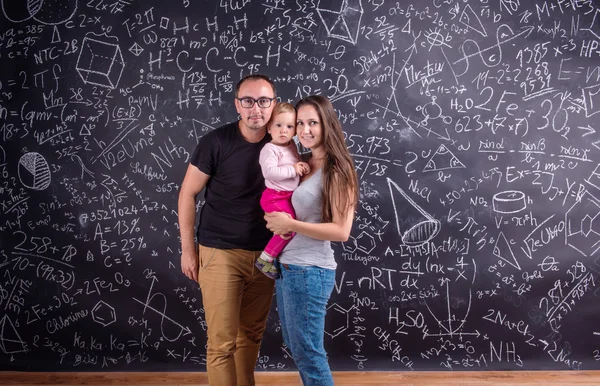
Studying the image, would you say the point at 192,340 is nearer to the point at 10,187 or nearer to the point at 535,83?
the point at 10,187

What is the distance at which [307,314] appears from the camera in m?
2.24

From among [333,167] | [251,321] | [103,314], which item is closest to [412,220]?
[251,321]

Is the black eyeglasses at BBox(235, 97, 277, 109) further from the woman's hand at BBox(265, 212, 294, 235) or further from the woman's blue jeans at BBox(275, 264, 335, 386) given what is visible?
the woman's blue jeans at BBox(275, 264, 335, 386)

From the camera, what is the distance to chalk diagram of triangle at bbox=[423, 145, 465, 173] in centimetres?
346

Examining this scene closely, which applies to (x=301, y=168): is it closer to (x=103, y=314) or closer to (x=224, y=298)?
(x=224, y=298)

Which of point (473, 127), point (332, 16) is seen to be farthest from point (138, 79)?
point (473, 127)

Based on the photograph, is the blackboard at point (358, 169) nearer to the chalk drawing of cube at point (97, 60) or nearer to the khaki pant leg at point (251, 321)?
the chalk drawing of cube at point (97, 60)

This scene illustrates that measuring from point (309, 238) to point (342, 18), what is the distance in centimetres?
178

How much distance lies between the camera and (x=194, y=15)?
3438mm

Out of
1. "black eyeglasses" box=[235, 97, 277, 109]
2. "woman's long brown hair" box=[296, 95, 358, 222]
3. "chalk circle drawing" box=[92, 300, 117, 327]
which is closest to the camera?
"woman's long brown hair" box=[296, 95, 358, 222]

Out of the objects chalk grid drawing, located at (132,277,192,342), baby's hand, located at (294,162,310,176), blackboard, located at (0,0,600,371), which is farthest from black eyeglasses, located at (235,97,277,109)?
chalk grid drawing, located at (132,277,192,342)

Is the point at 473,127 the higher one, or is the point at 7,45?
the point at 7,45

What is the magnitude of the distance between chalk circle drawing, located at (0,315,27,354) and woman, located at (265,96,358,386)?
225cm

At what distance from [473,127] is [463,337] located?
1.42 meters
